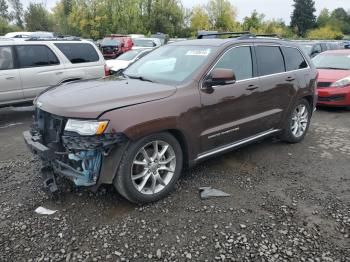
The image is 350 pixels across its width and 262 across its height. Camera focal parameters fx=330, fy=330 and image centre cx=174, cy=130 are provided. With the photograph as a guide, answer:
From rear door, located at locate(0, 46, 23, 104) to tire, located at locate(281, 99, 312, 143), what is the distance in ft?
18.5

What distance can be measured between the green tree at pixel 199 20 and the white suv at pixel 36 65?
126 feet

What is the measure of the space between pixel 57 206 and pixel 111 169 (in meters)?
0.85

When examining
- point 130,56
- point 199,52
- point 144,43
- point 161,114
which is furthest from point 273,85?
point 144,43

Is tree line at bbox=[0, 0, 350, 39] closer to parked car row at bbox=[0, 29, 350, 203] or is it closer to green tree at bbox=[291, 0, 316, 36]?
green tree at bbox=[291, 0, 316, 36]

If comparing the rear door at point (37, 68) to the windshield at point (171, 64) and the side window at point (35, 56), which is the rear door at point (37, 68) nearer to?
the side window at point (35, 56)

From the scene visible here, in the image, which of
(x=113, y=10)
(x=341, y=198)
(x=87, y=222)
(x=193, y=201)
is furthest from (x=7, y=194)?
(x=113, y=10)

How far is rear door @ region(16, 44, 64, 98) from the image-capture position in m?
7.31

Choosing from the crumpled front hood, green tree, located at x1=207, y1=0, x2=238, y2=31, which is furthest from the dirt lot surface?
green tree, located at x1=207, y1=0, x2=238, y2=31

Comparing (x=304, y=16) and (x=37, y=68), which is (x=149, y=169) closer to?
(x=37, y=68)

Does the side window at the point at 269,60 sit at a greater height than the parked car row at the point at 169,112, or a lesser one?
greater

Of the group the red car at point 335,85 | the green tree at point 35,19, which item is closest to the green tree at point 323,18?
the green tree at point 35,19

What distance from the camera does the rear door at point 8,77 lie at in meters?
7.07

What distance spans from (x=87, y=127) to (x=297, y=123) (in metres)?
3.85

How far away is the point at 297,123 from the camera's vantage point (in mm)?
5602
